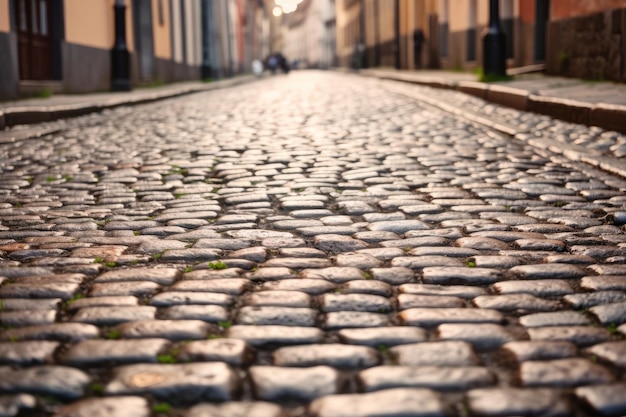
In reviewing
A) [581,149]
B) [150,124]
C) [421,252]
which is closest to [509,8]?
[150,124]

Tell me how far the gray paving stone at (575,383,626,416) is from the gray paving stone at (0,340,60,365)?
1.34 m

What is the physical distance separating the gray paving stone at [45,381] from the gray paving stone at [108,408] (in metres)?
0.07

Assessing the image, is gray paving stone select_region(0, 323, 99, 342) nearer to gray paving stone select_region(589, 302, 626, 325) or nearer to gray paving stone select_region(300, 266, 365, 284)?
gray paving stone select_region(300, 266, 365, 284)

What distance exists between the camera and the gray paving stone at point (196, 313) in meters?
2.69

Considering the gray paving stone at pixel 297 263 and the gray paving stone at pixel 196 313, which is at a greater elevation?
the gray paving stone at pixel 297 263

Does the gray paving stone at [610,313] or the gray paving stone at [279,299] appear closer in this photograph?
the gray paving stone at [610,313]

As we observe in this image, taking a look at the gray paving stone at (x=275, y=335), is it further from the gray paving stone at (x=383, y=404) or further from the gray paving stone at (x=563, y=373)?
the gray paving stone at (x=563, y=373)

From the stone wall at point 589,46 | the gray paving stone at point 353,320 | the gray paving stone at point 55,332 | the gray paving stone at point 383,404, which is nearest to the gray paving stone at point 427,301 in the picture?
the gray paving stone at point 353,320

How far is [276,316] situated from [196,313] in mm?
252

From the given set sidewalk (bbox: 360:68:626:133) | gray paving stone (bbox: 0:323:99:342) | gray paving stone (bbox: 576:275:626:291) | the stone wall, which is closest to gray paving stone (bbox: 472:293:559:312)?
gray paving stone (bbox: 576:275:626:291)

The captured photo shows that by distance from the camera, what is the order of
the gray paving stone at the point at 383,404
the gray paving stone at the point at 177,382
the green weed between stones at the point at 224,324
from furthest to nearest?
1. the green weed between stones at the point at 224,324
2. the gray paving stone at the point at 177,382
3. the gray paving stone at the point at 383,404

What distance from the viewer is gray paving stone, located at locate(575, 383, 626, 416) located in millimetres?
1958

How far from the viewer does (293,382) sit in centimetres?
214

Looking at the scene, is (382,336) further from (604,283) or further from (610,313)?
(604,283)
